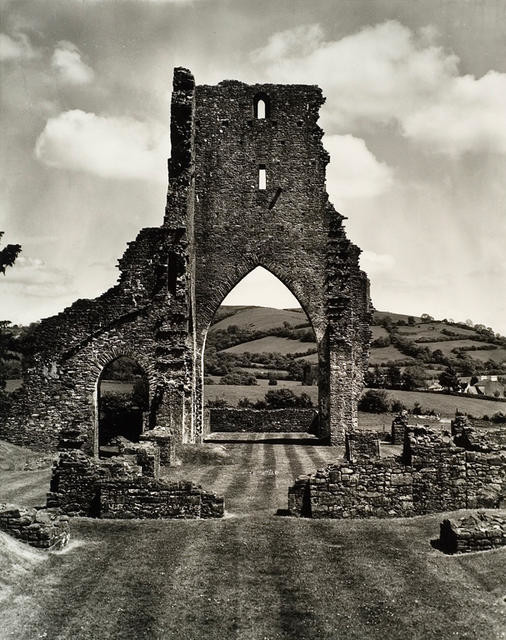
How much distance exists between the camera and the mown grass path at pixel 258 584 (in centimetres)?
769

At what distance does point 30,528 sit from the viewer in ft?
33.4

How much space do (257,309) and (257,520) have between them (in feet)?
273

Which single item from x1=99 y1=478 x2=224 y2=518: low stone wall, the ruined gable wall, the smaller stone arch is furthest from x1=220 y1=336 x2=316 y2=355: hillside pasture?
x1=99 y1=478 x2=224 y2=518: low stone wall

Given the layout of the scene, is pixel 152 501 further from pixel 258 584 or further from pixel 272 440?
pixel 272 440

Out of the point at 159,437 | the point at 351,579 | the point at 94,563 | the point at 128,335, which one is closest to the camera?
the point at 351,579

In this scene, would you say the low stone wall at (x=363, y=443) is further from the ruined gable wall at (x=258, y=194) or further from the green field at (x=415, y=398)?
the green field at (x=415, y=398)

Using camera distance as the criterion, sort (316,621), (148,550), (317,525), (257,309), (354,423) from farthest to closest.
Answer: (257,309) → (354,423) → (317,525) → (148,550) → (316,621)

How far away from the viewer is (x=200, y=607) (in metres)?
8.31

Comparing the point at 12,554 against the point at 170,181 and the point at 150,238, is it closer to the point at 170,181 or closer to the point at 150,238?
the point at 150,238

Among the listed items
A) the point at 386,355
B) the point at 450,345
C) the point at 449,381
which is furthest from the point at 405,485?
the point at 450,345

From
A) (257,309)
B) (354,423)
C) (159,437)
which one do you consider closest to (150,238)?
(159,437)

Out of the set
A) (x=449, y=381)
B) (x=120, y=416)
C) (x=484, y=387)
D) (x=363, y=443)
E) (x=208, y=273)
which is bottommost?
(x=363, y=443)

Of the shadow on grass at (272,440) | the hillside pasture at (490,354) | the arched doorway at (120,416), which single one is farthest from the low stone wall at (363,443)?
the hillside pasture at (490,354)

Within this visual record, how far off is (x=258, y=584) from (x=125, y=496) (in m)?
4.32
